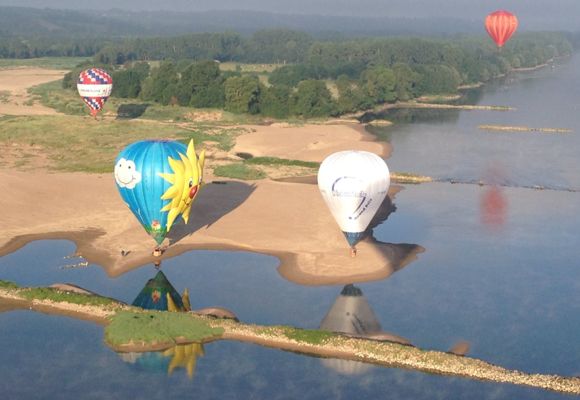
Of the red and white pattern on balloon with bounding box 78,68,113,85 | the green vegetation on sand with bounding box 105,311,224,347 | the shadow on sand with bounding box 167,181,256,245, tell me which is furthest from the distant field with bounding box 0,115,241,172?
the green vegetation on sand with bounding box 105,311,224,347

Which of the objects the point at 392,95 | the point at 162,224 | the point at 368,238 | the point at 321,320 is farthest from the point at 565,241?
the point at 392,95

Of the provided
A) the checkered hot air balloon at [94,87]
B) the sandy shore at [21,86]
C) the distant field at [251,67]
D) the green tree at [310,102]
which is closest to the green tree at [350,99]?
the green tree at [310,102]

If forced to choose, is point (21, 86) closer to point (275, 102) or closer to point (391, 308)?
point (275, 102)

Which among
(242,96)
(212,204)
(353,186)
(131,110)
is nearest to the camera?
(353,186)

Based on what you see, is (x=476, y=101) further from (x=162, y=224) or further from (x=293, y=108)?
(x=162, y=224)

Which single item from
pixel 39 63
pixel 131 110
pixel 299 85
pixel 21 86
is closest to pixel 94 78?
pixel 131 110
